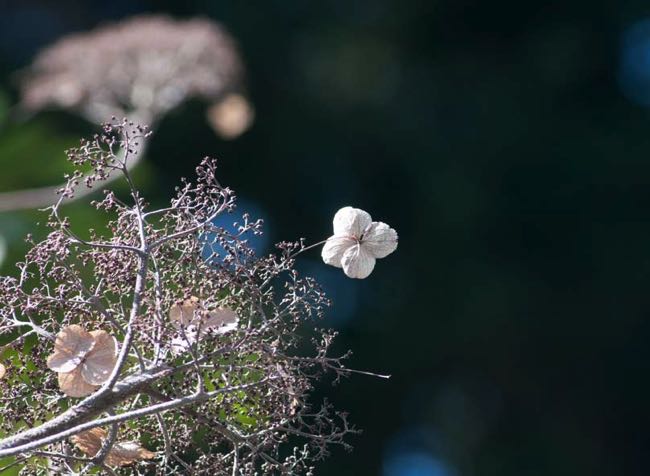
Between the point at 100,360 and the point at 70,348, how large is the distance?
13mm

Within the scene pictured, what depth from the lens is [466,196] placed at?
18.6 feet

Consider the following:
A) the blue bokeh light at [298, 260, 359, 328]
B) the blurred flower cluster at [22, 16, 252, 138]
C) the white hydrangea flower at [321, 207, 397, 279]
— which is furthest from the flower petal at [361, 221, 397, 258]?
the blue bokeh light at [298, 260, 359, 328]

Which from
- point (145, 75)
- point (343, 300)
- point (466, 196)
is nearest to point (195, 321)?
point (145, 75)

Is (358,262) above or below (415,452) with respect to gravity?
above

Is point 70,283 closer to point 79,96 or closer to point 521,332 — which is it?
point 79,96

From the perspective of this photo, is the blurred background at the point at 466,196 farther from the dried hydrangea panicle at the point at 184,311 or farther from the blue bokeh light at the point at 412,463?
the dried hydrangea panicle at the point at 184,311

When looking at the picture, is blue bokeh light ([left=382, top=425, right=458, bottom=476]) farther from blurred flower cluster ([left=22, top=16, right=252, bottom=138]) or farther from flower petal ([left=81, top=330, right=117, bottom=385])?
flower petal ([left=81, top=330, right=117, bottom=385])

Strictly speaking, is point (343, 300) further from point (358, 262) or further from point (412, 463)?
point (358, 262)

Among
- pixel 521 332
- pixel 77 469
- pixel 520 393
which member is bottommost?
pixel 520 393

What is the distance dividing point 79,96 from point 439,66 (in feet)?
12.9

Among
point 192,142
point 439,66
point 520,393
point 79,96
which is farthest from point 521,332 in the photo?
point 79,96

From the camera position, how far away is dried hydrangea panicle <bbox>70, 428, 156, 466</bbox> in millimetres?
513

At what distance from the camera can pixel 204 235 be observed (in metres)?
0.52

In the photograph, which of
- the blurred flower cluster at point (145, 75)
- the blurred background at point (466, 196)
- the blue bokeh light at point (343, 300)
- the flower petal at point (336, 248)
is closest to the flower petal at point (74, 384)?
the flower petal at point (336, 248)
